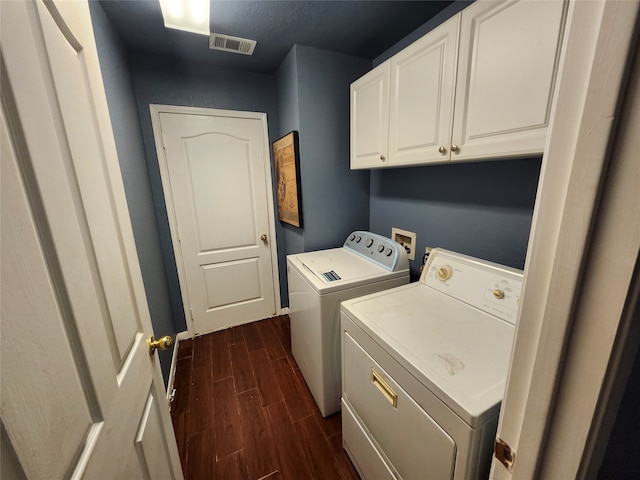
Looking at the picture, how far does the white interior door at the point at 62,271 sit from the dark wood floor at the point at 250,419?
0.85 m

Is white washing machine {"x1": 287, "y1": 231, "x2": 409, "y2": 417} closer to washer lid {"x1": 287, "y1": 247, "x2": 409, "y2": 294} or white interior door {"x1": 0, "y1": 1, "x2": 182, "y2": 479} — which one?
washer lid {"x1": 287, "y1": 247, "x2": 409, "y2": 294}

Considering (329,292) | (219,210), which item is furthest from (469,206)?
(219,210)

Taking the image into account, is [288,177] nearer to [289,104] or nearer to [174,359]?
[289,104]

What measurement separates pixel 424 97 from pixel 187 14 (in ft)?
4.25

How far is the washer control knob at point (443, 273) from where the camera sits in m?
1.33

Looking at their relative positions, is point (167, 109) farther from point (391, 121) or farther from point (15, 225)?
point (15, 225)

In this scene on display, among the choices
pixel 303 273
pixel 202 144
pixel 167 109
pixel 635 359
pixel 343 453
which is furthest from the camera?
pixel 202 144

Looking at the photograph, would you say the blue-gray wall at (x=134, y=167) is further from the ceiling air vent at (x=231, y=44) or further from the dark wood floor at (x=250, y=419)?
the ceiling air vent at (x=231, y=44)

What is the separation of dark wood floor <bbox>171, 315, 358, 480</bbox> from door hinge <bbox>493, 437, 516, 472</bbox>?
119 cm

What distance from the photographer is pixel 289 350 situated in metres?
2.28

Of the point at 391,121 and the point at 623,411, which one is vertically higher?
the point at 391,121

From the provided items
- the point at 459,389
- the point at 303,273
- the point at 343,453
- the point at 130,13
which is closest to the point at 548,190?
the point at 459,389

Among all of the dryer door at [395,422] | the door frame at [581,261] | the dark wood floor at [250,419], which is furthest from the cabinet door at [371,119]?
the dark wood floor at [250,419]

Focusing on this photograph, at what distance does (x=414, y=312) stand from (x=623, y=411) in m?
0.75
